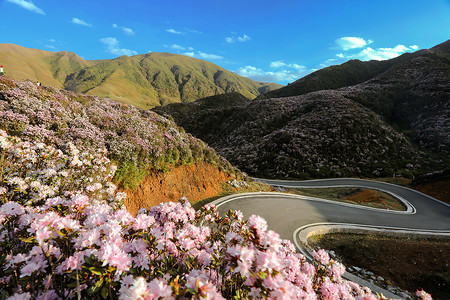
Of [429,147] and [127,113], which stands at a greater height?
[127,113]

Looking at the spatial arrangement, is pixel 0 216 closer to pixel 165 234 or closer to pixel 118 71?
pixel 165 234

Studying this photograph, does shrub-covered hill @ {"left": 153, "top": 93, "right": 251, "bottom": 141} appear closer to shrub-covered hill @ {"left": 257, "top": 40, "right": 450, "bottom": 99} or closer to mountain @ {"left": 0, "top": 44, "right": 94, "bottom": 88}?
shrub-covered hill @ {"left": 257, "top": 40, "right": 450, "bottom": 99}

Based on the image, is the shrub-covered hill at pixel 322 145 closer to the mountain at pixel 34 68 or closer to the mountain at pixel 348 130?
the mountain at pixel 348 130

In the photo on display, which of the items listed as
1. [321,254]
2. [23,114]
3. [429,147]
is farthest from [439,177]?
[23,114]

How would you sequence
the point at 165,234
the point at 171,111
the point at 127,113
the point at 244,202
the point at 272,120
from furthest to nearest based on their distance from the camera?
the point at 171,111 → the point at 272,120 → the point at 127,113 → the point at 244,202 → the point at 165,234

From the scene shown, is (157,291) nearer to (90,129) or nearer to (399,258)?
(90,129)

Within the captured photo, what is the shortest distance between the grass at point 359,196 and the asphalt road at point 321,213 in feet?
3.87

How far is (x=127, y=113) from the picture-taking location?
43.7 feet

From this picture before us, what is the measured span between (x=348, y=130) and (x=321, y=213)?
89.1 feet

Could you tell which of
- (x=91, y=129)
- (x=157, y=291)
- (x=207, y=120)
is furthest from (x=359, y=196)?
(x=207, y=120)

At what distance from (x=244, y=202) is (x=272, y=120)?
32.7 metres

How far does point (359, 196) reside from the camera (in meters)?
19.4

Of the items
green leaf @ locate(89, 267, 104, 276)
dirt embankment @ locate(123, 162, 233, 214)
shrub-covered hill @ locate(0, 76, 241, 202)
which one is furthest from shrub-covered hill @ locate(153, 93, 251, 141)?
green leaf @ locate(89, 267, 104, 276)

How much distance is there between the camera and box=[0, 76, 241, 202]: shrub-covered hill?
7.80 m
